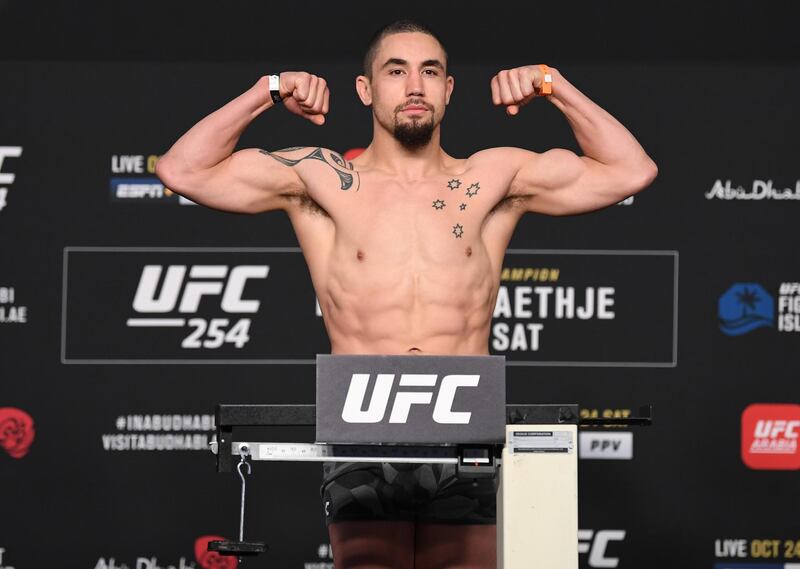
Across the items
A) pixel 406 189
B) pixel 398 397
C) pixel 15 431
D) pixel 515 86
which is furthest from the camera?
pixel 15 431

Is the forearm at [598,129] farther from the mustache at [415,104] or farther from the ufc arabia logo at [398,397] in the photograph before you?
the ufc arabia logo at [398,397]

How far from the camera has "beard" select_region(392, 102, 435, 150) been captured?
331 centimetres

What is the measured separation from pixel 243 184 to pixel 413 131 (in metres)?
0.42

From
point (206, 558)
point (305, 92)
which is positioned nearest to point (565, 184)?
point (305, 92)

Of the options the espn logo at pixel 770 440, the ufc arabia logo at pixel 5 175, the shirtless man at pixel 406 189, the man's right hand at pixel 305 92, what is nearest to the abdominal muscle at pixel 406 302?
the shirtless man at pixel 406 189

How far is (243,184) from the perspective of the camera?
3281 millimetres

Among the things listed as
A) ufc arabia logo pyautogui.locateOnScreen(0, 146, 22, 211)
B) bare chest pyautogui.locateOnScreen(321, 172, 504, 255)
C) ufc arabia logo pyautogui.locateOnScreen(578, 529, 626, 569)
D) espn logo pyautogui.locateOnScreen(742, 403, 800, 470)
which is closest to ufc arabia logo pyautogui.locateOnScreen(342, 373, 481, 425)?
bare chest pyautogui.locateOnScreen(321, 172, 504, 255)

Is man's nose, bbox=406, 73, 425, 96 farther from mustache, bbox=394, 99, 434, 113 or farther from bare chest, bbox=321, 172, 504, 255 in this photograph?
bare chest, bbox=321, 172, 504, 255

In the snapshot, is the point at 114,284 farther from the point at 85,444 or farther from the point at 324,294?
the point at 324,294

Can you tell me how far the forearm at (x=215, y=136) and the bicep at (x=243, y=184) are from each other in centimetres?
2

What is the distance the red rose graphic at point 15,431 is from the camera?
14.4 ft

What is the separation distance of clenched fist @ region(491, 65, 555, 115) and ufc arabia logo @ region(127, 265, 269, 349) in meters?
1.47

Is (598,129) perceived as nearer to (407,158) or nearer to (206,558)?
(407,158)

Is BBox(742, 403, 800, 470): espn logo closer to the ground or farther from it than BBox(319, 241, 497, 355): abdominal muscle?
closer to the ground
